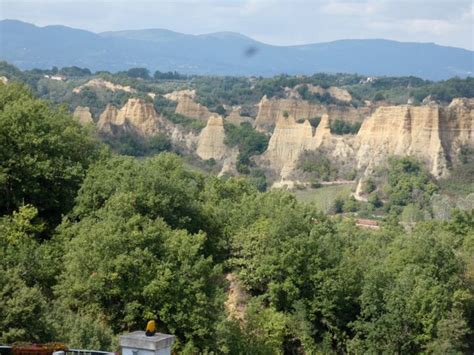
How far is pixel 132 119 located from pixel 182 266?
84.5m

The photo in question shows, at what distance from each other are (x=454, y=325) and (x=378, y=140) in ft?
235

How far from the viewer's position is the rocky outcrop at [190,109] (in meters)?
120

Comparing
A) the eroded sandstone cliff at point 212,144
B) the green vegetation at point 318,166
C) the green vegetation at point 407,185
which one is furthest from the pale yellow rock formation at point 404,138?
the eroded sandstone cliff at point 212,144

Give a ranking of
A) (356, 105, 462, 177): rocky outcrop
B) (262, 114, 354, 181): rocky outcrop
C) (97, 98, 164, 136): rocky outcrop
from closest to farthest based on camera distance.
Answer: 1. (356, 105, 462, 177): rocky outcrop
2. (262, 114, 354, 181): rocky outcrop
3. (97, 98, 164, 136): rocky outcrop

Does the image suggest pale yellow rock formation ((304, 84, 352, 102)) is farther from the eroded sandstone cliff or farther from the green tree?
the green tree

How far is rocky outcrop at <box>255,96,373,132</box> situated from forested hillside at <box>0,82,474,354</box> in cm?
8937

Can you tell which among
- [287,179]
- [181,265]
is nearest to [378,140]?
[287,179]

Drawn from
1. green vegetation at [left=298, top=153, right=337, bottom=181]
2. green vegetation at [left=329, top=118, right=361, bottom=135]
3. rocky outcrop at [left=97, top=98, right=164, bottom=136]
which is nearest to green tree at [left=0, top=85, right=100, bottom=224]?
green vegetation at [left=298, top=153, right=337, bottom=181]

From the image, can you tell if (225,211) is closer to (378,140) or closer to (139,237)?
(139,237)

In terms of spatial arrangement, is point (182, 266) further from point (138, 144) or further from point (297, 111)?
point (297, 111)

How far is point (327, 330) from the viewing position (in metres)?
25.1

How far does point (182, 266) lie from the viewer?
2092 cm

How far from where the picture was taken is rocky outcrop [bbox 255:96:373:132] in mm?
119938

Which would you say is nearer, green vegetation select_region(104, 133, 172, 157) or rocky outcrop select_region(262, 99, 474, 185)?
rocky outcrop select_region(262, 99, 474, 185)
